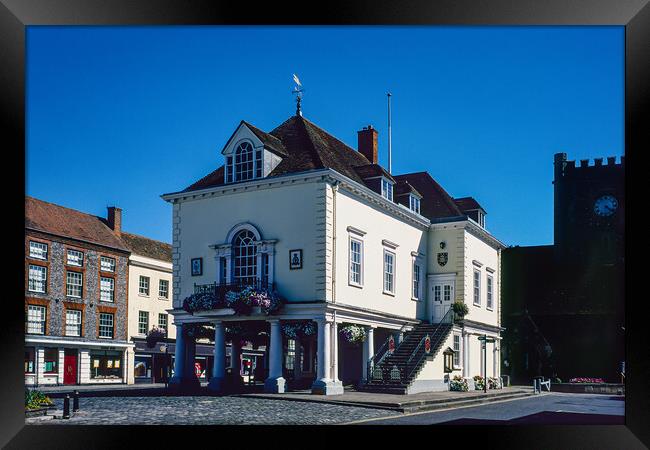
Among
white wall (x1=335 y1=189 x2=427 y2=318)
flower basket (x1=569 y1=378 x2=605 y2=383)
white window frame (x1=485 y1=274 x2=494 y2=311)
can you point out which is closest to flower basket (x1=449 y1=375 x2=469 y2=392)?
white wall (x1=335 y1=189 x2=427 y2=318)

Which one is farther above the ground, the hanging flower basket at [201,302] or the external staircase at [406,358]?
the hanging flower basket at [201,302]

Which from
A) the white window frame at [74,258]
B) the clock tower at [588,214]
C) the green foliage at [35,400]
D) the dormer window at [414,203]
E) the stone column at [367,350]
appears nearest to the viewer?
the green foliage at [35,400]

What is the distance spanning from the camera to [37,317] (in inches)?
559

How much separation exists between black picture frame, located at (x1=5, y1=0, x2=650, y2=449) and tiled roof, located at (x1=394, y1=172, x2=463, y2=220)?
9.07m

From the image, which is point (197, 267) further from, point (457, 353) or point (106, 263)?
point (457, 353)

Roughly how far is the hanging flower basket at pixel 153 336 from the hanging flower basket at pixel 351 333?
163 inches

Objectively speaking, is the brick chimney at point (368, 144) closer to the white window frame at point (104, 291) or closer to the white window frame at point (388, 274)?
the white window frame at point (388, 274)

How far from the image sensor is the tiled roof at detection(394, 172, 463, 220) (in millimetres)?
20828

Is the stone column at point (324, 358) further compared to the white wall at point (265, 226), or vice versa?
the white wall at point (265, 226)

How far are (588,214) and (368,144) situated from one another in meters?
7.80

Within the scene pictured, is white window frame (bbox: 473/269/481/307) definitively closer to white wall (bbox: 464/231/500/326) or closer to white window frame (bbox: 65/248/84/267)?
white wall (bbox: 464/231/500/326)

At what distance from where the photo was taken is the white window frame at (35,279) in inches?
569

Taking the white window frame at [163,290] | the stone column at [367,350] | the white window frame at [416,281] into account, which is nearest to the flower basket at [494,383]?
the white window frame at [416,281]

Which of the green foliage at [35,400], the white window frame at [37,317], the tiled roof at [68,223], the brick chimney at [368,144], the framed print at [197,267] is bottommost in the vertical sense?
the green foliage at [35,400]
